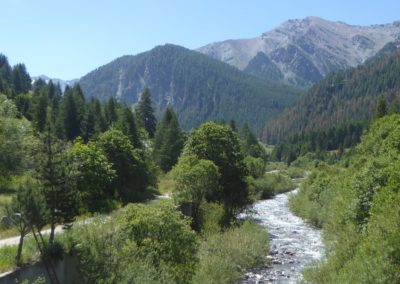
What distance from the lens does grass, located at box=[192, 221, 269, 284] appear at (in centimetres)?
3100

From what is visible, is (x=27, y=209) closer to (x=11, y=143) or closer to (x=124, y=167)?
(x=124, y=167)

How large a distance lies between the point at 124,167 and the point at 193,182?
725cm

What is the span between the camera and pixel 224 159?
4647 cm

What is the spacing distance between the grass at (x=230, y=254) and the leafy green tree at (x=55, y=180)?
8.61 meters

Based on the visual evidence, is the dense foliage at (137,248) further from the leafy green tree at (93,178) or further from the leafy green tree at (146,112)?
the leafy green tree at (146,112)

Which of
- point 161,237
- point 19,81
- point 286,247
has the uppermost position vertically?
point 19,81

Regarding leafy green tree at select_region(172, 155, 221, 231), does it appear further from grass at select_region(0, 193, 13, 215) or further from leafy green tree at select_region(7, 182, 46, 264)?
leafy green tree at select_region(7, 182, 46, 264)

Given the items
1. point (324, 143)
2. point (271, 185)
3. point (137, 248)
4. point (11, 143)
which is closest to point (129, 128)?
point (11, 143)

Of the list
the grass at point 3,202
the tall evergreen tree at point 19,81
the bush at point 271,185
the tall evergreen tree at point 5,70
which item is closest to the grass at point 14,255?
the grass at point 3,202

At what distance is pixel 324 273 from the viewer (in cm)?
2983

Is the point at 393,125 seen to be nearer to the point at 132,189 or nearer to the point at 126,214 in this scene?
the point at 132,189

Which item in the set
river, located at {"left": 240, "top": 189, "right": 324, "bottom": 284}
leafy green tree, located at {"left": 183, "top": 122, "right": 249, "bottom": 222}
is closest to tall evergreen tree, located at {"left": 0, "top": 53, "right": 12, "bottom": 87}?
river, located at {"left": 240, "top": 189, "right": 324, "bottom": 284}

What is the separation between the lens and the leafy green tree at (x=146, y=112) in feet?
343

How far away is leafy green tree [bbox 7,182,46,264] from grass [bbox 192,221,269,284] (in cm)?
1048
